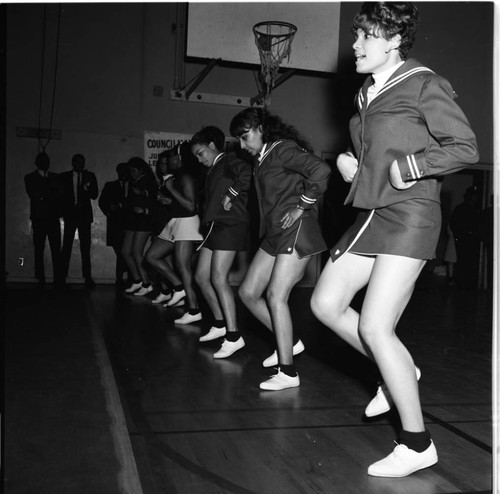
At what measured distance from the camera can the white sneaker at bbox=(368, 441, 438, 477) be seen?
79.1 inches

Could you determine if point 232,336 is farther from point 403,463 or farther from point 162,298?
point 162,298

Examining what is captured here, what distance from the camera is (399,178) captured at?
6.48ft

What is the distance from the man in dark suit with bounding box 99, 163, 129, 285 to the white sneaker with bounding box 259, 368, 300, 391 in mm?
6076

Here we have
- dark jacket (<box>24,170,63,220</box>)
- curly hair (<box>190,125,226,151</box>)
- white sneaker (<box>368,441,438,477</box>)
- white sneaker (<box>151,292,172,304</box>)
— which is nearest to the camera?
white sneaker (<box>368,441,438,477</box>)

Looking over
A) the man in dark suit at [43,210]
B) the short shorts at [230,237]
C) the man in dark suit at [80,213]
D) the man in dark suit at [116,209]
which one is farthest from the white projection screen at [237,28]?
the short shorts at [230,237]

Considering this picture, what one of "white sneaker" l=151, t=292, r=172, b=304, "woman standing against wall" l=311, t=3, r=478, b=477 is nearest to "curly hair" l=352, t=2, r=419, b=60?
"woman standing against wall" l=311, t=3, r=478, b=477

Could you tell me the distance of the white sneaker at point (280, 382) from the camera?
124 inches

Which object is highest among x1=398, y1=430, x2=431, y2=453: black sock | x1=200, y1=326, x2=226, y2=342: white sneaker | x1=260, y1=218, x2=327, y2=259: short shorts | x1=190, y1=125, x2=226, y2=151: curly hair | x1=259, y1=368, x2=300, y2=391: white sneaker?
x1=190, y1=125, x2=226, y2=151: curly hair

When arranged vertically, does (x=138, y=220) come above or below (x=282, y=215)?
above

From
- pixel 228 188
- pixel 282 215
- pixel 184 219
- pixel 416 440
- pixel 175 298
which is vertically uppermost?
pixel 228 188

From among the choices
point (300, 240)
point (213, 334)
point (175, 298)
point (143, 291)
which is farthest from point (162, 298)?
point (300, 240)

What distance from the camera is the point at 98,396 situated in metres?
2.86

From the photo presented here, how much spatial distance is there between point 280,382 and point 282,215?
90 centimetres

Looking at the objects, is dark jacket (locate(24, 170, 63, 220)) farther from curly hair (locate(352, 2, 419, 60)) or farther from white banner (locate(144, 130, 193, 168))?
curly hair (locate(352, 2, 419, 60))
